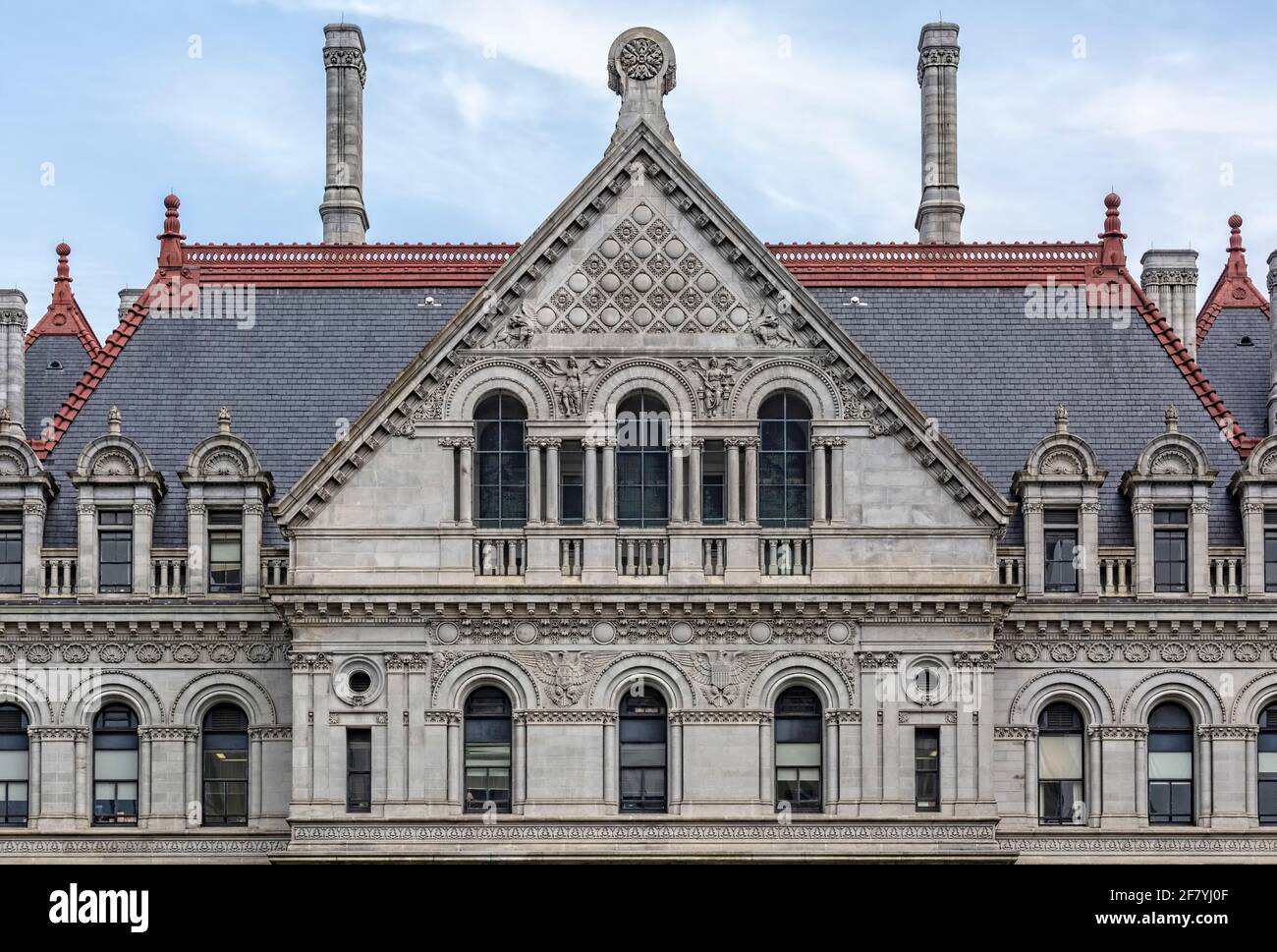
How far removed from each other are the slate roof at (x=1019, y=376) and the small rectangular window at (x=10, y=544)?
18221 millimetres

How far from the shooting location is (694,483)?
63875 millimetres

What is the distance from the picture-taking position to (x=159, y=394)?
2729 inches

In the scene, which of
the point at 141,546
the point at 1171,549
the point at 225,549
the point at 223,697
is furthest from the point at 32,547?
the point at 1171,549

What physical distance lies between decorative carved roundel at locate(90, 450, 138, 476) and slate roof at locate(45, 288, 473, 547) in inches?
49.0

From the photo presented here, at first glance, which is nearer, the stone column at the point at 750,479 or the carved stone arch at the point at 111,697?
the stone column at the point at 750,479

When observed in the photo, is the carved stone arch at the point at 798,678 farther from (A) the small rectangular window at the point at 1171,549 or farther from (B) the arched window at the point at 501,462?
(A) the small rectangular window at the point at 1171,549

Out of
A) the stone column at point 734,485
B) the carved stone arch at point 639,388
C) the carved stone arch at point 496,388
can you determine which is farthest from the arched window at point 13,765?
the stone column at point 734,485

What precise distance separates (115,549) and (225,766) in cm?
508

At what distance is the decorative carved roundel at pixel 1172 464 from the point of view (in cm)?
6581

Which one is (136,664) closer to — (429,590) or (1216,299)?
(429,590)

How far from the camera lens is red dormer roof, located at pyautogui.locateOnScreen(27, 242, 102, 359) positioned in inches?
3002

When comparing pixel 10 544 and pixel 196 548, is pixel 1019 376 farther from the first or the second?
pixel 10 544

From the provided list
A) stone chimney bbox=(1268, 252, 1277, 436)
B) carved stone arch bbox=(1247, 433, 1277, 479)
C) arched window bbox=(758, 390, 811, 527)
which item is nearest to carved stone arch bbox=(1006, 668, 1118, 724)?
carved stone arch bbox=(1247, 433, 1277, 479)
